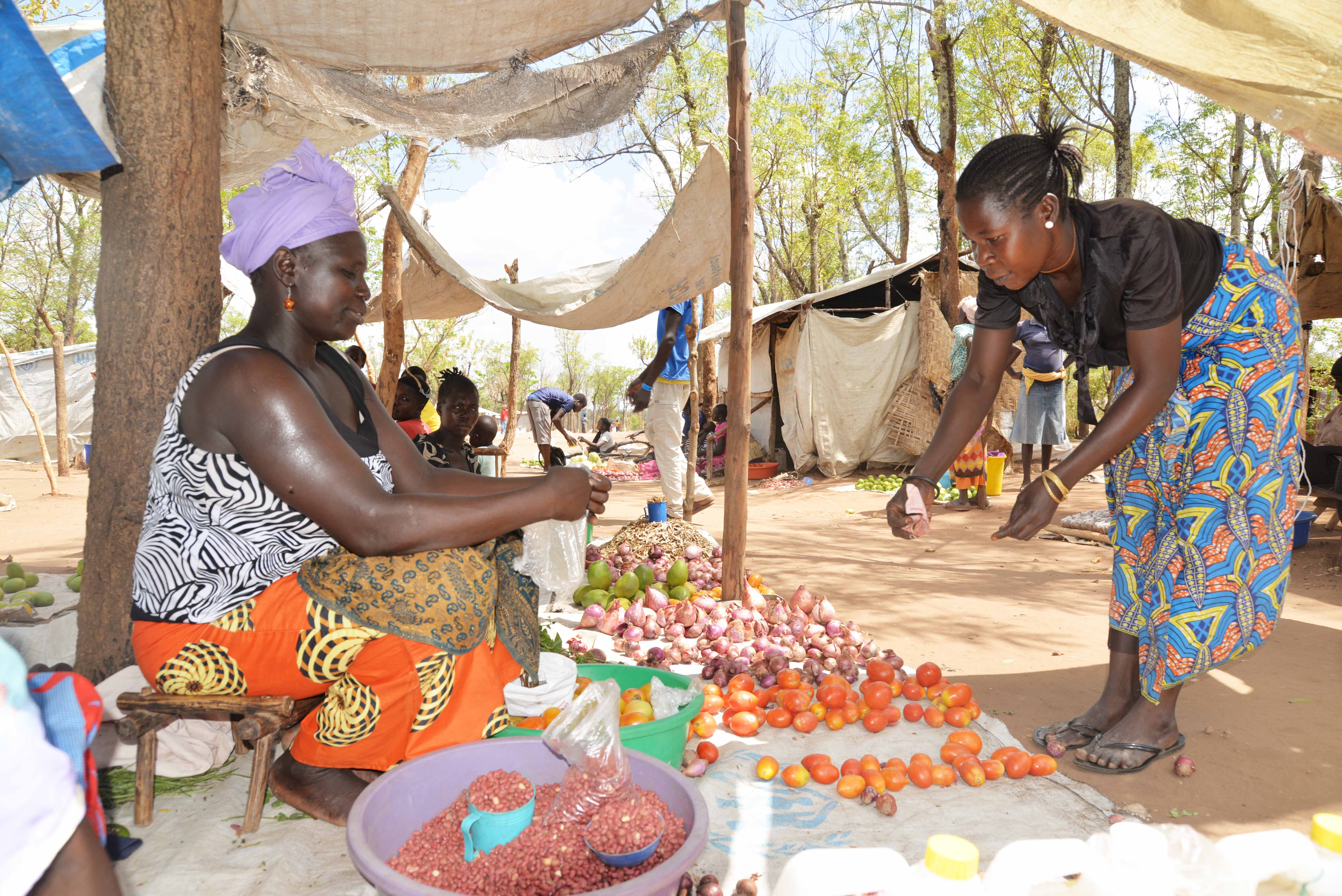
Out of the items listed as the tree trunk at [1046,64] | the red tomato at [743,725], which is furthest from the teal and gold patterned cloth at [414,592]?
the tree trunk at [1046,64]

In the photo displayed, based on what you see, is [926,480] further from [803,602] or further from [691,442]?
[691,442]

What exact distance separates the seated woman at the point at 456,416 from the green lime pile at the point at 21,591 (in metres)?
1.77

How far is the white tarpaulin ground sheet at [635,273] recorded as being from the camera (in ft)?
15.4

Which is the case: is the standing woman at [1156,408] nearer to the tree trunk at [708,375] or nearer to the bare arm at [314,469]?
the bare arm at [314,469]

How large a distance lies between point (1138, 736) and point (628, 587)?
228 cm

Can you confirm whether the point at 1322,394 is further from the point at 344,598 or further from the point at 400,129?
the point at 344,598

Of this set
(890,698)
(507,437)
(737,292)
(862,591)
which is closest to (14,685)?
(890,698)

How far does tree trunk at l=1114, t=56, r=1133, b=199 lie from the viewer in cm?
1019

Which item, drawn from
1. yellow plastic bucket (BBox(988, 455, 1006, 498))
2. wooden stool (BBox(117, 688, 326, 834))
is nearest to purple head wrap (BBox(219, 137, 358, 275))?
wooden stool (BBox(117, 688, 326, 834))

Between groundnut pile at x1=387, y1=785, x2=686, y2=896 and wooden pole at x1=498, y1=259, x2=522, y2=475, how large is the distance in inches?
298

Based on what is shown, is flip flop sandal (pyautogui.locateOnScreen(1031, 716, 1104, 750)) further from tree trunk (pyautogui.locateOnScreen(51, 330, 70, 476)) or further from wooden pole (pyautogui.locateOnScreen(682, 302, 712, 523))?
tree trunk (pyautogui.locateOnScreen(51, 330, 70, 476))

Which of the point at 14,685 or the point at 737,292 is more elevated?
the point at 737,292

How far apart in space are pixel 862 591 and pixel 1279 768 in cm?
244

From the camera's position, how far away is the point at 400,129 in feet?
13.5
